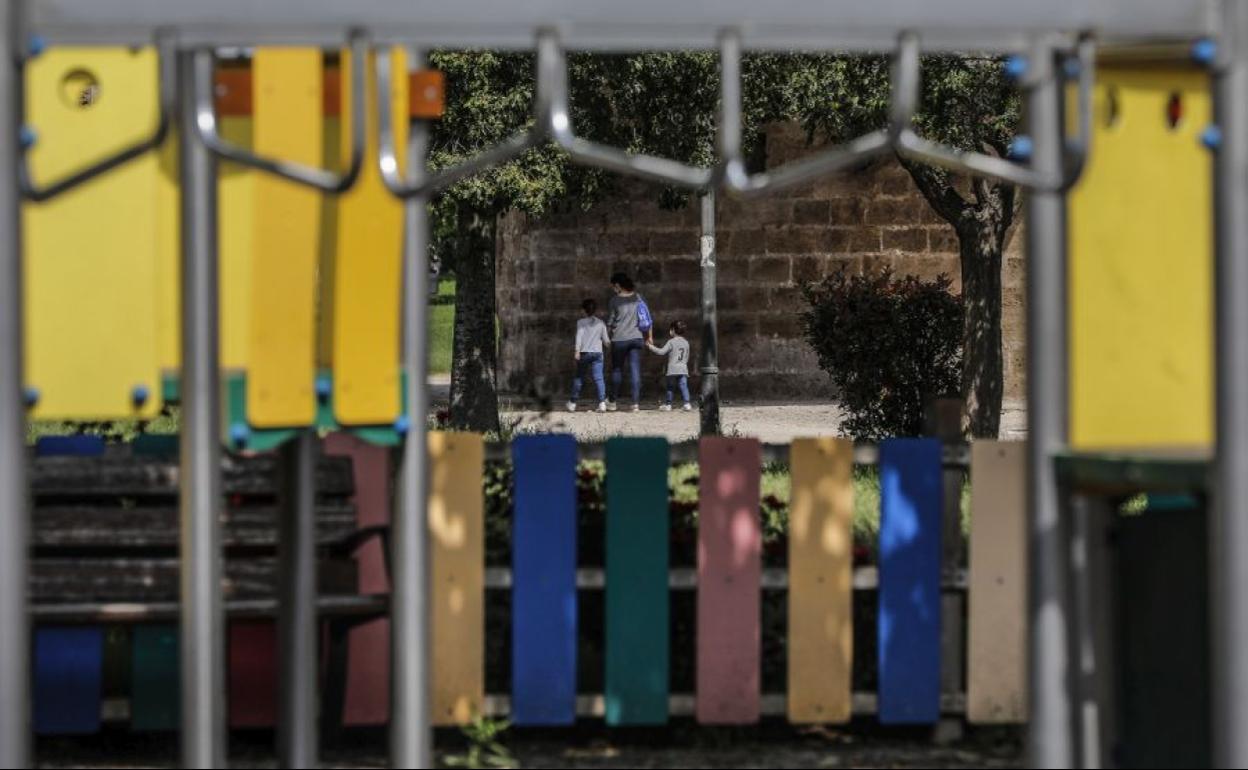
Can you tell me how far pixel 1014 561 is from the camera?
684 centimetres

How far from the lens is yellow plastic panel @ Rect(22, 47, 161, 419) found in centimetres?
462

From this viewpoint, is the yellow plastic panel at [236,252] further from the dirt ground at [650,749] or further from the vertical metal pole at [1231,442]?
the dirt ground at [650,749]

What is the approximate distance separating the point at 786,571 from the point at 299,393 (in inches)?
97.8

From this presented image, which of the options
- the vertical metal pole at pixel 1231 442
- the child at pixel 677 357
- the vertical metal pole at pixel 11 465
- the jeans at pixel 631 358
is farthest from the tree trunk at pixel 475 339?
the vertical metal pole at pixel 1231 442

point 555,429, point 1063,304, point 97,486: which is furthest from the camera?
point 555,429

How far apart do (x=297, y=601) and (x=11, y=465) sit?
1218 millimetres

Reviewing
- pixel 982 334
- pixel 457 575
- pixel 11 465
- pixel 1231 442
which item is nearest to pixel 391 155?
A: pixel 11 465

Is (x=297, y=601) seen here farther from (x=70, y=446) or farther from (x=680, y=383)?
(x=680, y=383)

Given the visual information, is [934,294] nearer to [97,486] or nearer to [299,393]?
[97,486]

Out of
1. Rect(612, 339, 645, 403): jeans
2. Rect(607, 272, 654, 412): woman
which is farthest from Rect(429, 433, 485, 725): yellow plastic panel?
Rect(612, 339, 645, 403): jeans

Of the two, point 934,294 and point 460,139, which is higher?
point 460,139

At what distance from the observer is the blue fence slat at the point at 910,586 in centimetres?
680

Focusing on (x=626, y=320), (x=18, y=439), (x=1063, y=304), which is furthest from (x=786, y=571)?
(x=626, y=320)

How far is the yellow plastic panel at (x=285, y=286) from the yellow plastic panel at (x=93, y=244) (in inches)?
8.4
